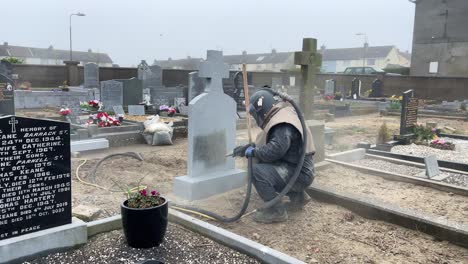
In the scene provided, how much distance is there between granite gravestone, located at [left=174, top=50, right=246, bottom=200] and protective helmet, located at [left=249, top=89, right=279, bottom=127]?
777 mm

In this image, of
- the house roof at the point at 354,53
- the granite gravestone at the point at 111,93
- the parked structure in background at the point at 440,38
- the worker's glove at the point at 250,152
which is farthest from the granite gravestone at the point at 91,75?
the house roof at the point at 354,53

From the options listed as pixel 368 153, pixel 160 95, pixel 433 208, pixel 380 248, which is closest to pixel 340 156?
pixel 368 153

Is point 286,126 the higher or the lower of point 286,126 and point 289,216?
the higher

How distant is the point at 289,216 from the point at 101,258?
2.17 meters

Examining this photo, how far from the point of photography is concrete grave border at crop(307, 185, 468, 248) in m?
4.16

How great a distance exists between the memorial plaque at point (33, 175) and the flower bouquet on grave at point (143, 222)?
543 mm

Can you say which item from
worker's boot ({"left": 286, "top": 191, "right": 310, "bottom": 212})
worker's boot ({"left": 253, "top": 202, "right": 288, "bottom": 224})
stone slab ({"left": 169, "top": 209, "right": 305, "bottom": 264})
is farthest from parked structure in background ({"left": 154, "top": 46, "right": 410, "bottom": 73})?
stone slab ({"left": 169, "top": 209, "right": 305, "bottom": 264})

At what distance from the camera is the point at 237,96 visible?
1428cm

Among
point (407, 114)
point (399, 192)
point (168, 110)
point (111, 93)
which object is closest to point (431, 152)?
point (407, 114)

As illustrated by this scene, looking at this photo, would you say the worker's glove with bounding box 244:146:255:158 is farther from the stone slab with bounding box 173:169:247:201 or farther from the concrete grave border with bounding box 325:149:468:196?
the concrete grave border with bounding box 325:149:468:196

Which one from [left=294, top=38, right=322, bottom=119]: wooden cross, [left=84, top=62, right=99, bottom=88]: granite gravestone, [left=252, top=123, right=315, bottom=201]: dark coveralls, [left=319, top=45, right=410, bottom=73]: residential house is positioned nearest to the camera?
[left=252, top=123, right=315, bottom=201]: dark coveralls

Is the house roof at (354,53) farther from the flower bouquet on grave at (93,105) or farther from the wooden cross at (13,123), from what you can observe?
the wooden cross at (13,123)

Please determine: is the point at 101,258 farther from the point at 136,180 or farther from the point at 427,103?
the point at 427,103

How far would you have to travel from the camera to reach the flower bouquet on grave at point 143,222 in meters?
3.55
